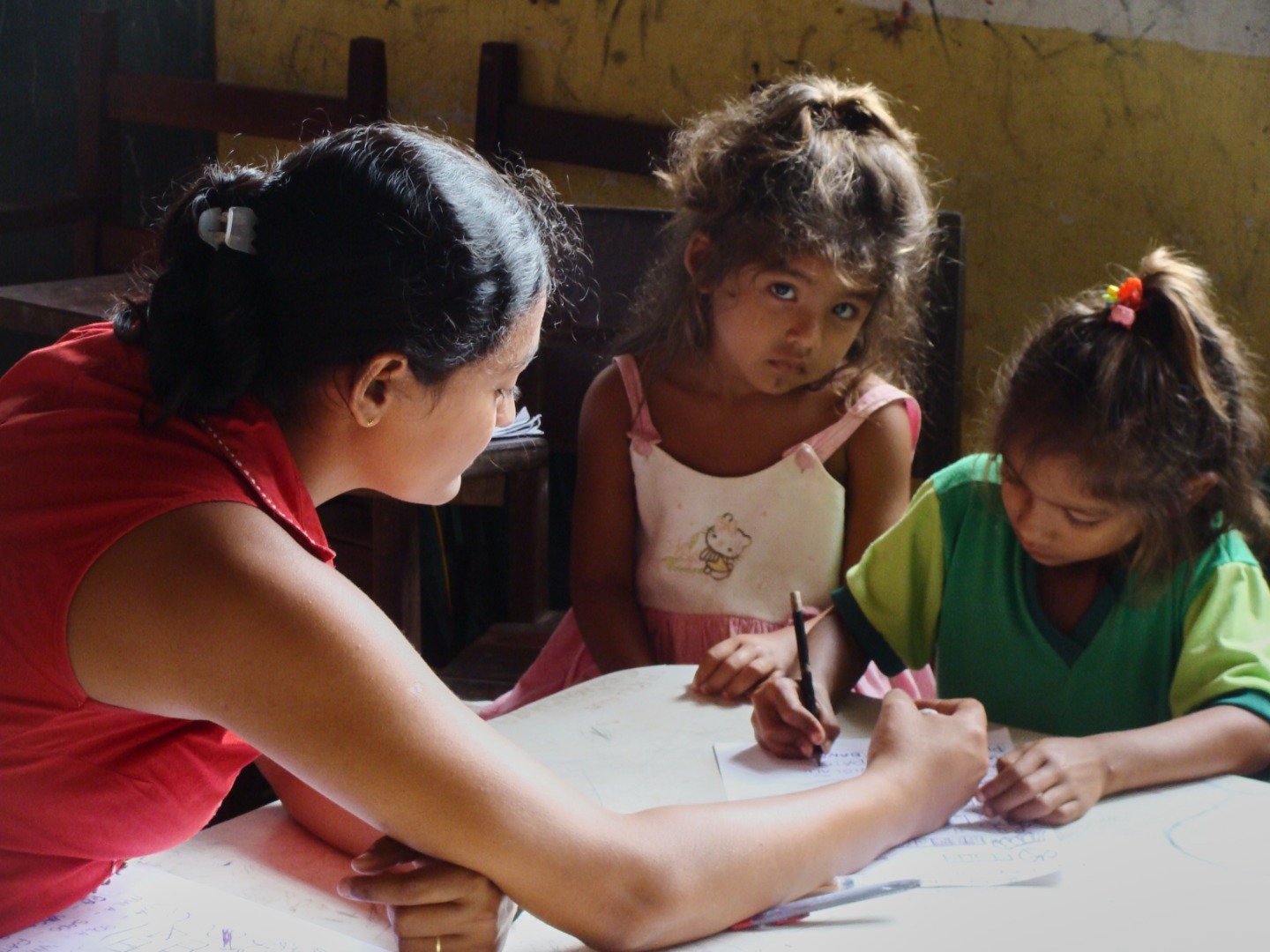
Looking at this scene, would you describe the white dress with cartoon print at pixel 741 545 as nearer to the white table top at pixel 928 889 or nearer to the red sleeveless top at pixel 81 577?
the white table top at pixel 928 889

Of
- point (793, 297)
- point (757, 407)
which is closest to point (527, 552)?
point (757, 407)

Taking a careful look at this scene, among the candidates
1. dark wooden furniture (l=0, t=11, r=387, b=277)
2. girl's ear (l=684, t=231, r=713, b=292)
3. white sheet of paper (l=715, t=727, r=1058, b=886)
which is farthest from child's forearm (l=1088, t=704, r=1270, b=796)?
dark wooden furniture (l=0, t=11, r=387, b=277)

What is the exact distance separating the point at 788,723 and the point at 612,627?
2.10ft

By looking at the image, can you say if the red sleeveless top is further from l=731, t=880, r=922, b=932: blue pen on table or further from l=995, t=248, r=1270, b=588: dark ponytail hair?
l=995, t=248, r=1270, b=588: dark ponytail hair

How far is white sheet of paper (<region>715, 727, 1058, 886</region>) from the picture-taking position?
1.02m

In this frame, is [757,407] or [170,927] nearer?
[170,927]

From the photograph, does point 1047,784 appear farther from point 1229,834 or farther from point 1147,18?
point 1147,18

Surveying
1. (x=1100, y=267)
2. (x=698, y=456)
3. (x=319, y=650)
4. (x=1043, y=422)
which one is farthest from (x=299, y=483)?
(x=1100, y=267)

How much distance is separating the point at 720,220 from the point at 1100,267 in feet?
3.31

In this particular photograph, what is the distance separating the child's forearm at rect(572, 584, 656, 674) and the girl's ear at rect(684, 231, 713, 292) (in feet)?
1.57

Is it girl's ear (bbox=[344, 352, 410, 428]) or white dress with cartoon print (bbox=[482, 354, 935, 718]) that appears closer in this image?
girl's ear (bbox=[344, 352, 410, 428])

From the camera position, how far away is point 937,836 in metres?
1.09

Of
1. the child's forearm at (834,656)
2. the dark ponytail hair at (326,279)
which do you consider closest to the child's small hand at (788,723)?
the child's forearm at (834,656)

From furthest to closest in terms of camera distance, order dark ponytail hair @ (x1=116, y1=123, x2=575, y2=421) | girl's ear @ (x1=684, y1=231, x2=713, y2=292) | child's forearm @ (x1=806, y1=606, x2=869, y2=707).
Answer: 1. girl's ear @ (x1=684, y1=231, x2=713, y2=292)
2. child's forearm @ (x1=806, y1=606, x2=869, y2=707)
3. dark ponytail hair @ (x1=116, y1=123, x2=575, y2=421)
